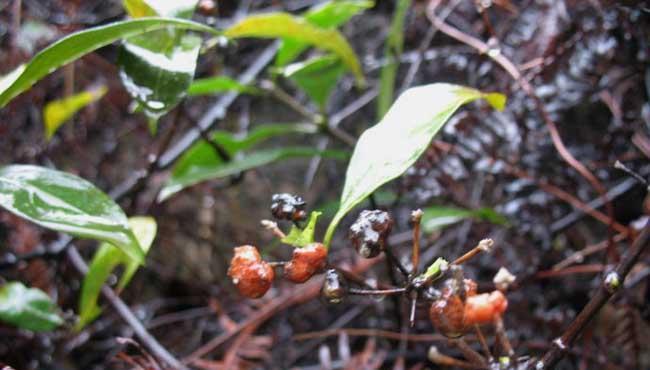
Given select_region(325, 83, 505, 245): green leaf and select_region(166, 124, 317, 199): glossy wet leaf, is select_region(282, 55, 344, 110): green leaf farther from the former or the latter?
select_region(325, 83, 505, 245): green leaf

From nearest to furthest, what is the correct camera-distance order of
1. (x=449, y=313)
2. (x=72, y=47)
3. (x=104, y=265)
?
1. (x=449, y=313)
2. (x=72, y=47)
3. (x=104, y=265)

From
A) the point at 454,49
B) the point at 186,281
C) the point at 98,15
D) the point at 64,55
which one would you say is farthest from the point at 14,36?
the point at 454,49

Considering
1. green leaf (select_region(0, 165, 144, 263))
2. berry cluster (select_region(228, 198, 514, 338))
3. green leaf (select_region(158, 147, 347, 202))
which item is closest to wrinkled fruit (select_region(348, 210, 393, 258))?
berry cluster (select_region(228, 198, 514, 338))

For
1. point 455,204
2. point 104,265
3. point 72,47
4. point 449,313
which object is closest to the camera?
point 449,313

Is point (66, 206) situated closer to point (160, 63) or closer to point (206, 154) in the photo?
point (160, 63)

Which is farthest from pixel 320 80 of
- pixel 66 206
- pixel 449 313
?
pixel 449 313

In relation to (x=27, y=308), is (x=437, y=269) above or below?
above

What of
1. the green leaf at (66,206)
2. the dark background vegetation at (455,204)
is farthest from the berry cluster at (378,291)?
the dark background vegetation at (455,204)

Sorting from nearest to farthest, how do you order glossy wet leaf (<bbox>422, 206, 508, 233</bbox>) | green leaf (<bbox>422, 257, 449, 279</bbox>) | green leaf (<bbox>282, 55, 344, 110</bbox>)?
green leaf (<bbox>422, 257, 449, 279</bbox>)
glossy wet leaf (<bbox>422, 206, 508, 233</bbox>)
green leaf (<bbox>282, 55, 344, 110</bbox>)
